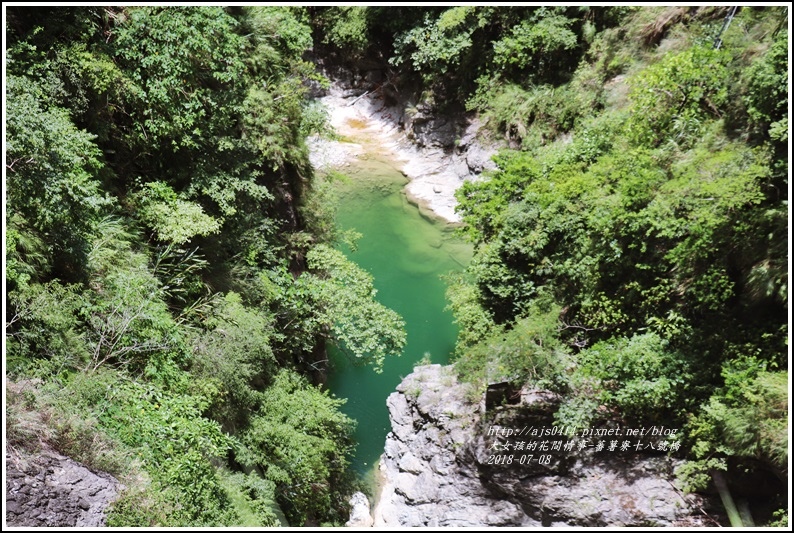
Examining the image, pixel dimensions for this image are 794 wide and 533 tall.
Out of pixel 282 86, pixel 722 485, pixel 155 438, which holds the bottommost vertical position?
pixel 155 438

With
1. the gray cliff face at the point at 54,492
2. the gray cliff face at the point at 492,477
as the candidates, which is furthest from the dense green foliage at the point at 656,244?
the gray cliff face at the point at 54,492

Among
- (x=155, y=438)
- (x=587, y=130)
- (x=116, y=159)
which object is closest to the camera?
(x=155, y=438)

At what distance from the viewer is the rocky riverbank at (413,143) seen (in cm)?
2033

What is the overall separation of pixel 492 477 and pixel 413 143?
14.9 m

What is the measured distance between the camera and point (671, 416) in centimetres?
997

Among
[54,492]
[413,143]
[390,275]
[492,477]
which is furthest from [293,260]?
[413,143]

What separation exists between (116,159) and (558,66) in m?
13.4

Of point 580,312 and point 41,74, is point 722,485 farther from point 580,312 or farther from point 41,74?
point 41,74

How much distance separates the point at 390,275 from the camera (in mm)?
18391

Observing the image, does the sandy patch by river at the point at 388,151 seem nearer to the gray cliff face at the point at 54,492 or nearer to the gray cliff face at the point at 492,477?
the gray cliff face at the point at 492,477

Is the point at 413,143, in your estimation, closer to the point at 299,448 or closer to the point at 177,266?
the point at 177,266

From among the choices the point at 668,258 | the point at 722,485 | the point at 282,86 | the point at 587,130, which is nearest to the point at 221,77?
the point at 282,86

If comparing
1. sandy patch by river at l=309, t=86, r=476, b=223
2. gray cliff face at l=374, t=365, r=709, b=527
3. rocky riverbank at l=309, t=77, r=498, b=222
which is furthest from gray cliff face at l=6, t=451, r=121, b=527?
rocky riverbank at l=309, t=77, r=498, b=222

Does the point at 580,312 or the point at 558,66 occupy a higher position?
the point at 558,66
